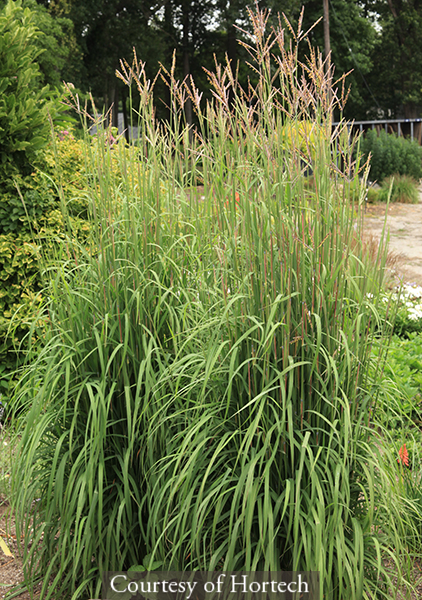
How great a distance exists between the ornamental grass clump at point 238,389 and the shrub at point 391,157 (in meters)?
13.5

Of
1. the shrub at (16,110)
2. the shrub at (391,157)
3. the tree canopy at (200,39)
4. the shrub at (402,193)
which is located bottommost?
the shrub at (402,193)

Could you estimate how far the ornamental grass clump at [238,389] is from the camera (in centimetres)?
189

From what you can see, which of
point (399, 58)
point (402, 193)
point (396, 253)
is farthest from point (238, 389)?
point (399, 58)

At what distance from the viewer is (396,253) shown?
8602 millimetres

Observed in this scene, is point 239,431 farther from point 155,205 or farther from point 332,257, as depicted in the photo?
point 155,205

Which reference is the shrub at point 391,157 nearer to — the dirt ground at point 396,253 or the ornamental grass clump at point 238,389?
the dirt ground at point 396,253

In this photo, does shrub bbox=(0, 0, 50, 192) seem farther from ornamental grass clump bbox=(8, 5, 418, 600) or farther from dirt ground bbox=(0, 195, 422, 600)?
dirt ground bbox=(0, 195, 422, 600)

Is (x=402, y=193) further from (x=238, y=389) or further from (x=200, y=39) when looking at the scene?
(x=200, y=39)

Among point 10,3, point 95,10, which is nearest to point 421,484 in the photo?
point 10,3

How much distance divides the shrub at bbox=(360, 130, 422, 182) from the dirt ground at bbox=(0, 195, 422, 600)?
182cm

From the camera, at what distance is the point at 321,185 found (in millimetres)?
2098

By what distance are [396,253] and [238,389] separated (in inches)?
283

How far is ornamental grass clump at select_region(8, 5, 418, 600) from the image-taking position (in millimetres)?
1887

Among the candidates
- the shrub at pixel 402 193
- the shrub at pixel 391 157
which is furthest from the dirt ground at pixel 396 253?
the shrub at pixel 391 157
